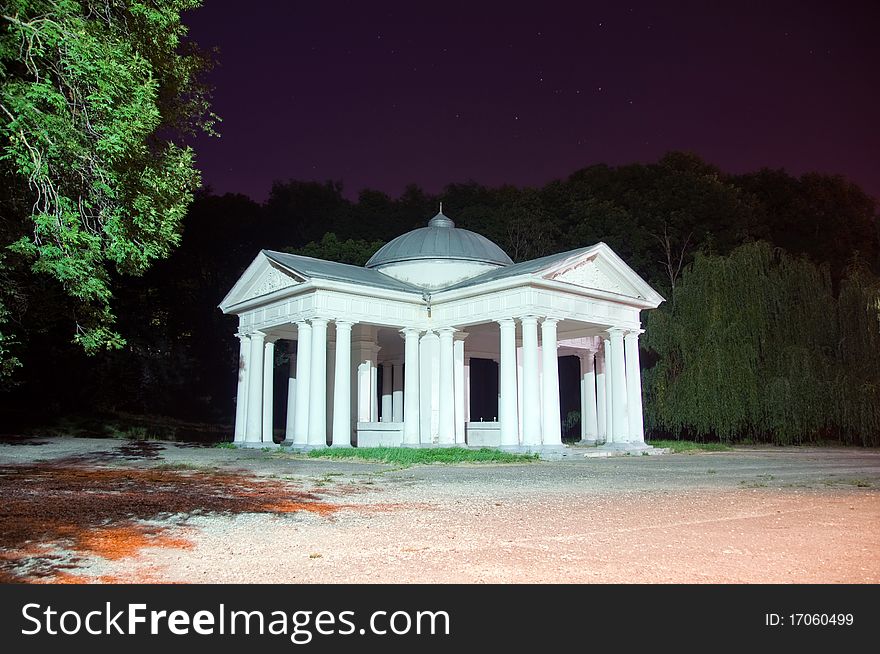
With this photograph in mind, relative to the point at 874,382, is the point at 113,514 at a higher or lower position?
lower

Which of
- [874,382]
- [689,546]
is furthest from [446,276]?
[689,546]

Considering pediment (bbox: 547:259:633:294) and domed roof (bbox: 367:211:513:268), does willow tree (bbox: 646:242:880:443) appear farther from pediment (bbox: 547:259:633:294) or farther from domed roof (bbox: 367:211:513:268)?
domed roof (bbox: 367:211:513:268)

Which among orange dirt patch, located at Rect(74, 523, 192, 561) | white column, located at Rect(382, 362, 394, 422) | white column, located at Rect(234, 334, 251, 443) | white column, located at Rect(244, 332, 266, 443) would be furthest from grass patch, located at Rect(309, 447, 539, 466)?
white column, located at Rect(382, 362, 394, 422)

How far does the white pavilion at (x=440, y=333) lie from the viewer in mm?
25359

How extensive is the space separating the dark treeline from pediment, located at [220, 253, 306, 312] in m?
7.61

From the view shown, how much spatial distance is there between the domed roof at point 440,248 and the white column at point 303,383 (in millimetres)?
6425

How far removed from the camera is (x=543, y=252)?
158 ft

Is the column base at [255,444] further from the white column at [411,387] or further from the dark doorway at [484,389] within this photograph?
the dark doorway at [484,389]

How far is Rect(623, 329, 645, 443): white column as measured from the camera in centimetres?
2817

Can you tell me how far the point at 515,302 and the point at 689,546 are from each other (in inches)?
744

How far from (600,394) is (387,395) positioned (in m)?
11.6

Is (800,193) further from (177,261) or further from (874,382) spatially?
(177,261)

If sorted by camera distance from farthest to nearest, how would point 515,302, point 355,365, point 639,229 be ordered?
point 639,229 < point 355,365 < point 515,302

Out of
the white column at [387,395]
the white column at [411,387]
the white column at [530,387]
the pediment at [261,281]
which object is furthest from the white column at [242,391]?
the white column at [530,387]
